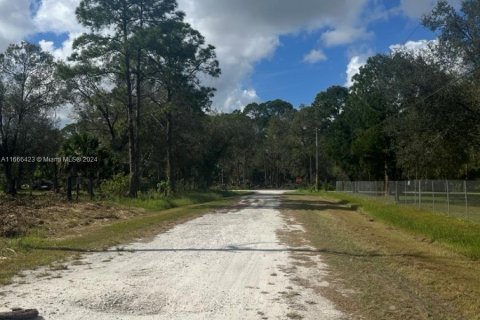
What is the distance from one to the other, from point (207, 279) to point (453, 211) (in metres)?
19.1

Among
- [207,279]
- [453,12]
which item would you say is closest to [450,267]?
[207,279]

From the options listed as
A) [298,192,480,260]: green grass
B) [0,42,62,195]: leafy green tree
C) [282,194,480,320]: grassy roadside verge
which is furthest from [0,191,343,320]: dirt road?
[0,42,62,195]: leafy green tree

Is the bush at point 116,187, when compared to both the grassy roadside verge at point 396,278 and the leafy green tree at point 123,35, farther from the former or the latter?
the grassy roadside verge at point 396,278

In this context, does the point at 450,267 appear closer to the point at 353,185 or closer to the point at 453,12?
the point at 453,12

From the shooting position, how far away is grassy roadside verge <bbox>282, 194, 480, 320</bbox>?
311 inches

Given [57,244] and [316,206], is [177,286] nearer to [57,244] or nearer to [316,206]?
[57,244]

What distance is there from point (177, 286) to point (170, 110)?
36.5 meters

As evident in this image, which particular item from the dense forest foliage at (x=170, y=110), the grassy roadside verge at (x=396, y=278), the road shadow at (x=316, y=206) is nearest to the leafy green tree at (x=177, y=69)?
the dense forest foliage at (x=170, y=110)

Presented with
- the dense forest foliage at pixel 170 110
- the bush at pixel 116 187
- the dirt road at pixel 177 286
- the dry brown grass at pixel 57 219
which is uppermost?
the dense forest foliage at pixel 170 110

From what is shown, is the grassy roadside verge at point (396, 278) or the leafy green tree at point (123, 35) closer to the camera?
the grassy roadside verge at point (396, 278)

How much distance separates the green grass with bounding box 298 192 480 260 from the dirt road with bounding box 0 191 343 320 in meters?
5.09

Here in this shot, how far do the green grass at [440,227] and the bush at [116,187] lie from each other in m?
20.0

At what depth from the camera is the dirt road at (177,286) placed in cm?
752

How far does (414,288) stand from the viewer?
9453mm
